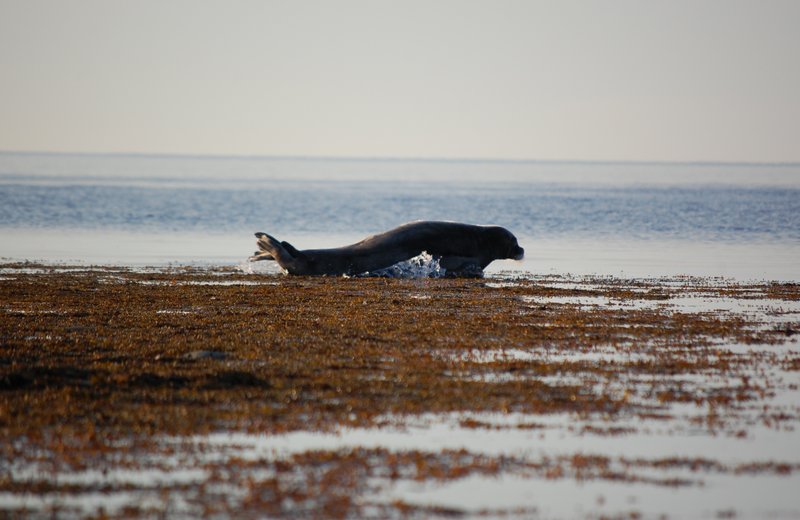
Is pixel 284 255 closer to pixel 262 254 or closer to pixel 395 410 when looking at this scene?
pixel 262 254

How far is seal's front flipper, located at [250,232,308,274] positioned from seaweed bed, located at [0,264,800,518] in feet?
22.0

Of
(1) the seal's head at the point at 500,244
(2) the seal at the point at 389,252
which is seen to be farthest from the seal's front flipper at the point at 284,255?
(1) the seal's head at the point at 500,244

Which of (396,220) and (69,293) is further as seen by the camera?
(396,220)

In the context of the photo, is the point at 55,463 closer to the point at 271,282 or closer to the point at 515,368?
the point at 515,368

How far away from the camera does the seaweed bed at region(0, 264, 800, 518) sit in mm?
7621

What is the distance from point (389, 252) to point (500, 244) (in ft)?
10.0

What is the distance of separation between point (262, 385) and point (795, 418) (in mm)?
4877

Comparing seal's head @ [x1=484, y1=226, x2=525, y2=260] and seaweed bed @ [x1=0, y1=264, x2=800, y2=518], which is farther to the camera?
seal's head @ [x1=484, y1=226, x2=525, y2=260]

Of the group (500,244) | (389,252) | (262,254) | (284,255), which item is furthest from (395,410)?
(500,244)

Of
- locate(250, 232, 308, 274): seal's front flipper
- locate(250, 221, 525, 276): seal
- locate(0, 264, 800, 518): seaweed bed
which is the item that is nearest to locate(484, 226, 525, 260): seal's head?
locate(250, 221, 525, 276): seal

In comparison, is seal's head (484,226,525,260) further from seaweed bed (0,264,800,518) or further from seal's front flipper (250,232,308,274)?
seaweed bed (0,264,800,518)

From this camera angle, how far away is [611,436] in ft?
30.2

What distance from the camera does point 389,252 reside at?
24672 millimetres

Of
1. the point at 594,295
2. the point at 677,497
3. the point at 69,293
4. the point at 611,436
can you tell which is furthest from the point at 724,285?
the point at 677,497
